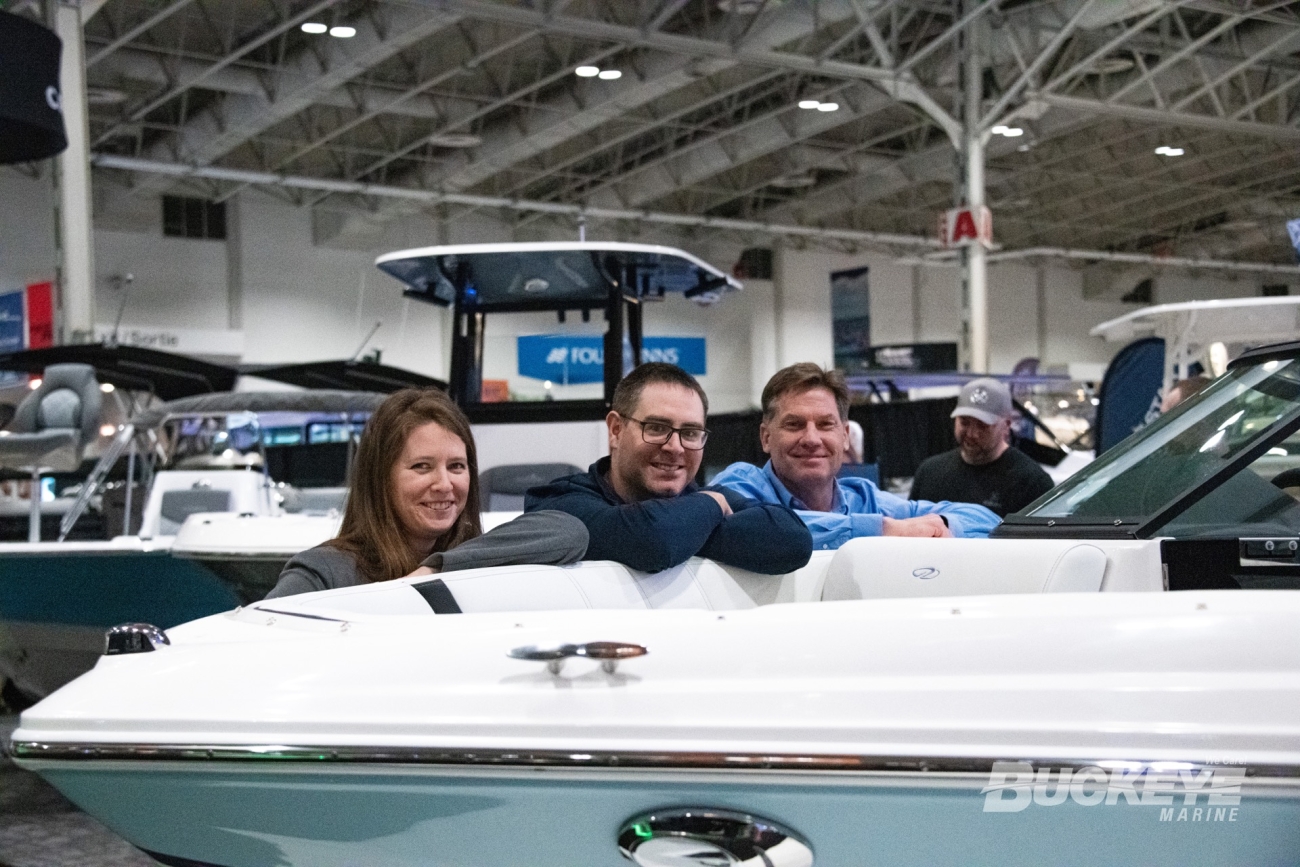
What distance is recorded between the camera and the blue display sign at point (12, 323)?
1495 centimetres

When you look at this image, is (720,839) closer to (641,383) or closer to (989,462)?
(641,383)

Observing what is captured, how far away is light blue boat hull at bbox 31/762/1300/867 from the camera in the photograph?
167 centimetres

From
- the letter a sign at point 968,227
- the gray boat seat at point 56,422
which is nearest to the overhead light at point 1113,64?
the letter a sign at point 968,227

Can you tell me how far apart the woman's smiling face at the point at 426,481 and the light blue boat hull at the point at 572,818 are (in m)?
0.75

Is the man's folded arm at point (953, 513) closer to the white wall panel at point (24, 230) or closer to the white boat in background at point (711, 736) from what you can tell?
the white boat in background at point (711, 736)

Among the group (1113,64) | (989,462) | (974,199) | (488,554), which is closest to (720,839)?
(488,554)

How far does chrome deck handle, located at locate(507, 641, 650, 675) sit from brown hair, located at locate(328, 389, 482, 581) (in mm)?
786

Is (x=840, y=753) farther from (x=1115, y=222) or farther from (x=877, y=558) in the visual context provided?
(x=1115, y=222)

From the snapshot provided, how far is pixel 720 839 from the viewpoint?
172 centimetres

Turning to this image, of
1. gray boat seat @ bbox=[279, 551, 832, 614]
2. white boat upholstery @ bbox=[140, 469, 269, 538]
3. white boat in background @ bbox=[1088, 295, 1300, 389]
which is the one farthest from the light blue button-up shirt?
white boat in background @ bbox=[1088, 295, 1300, 389]

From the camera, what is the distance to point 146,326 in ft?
66.3

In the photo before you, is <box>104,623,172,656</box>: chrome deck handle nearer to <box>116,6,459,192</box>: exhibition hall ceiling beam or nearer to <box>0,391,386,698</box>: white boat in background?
<box>0,391,386,698</box>: white boat in background

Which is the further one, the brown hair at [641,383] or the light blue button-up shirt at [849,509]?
the light blue button-up shirt at [849,509]

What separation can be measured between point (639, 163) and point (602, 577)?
20.0 m
